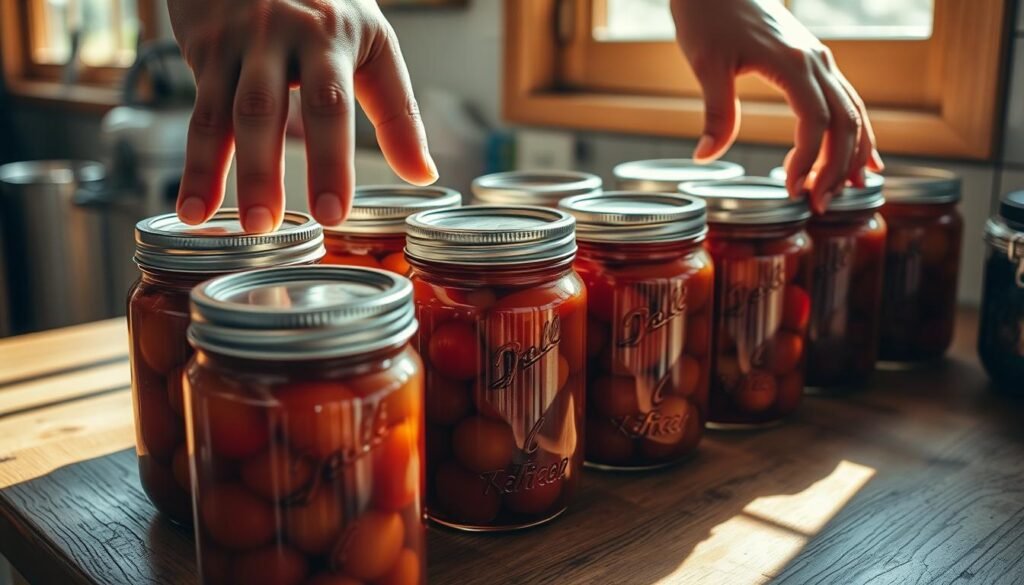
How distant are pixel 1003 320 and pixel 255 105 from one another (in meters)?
0.68

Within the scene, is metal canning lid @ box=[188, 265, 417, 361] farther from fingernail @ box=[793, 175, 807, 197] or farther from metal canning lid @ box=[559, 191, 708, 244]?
fingernail @ box=[793, 175, 807, 197]

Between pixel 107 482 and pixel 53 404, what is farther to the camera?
pixel 53 404

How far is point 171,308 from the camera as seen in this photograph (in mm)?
581

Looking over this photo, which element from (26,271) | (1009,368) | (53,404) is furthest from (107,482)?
(26,271)

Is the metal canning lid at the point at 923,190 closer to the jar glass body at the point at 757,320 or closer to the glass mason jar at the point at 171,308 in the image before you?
the jar glass body at the point at 757,320

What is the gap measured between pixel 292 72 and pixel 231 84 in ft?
0.12

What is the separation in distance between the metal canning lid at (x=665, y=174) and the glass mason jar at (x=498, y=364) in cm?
27

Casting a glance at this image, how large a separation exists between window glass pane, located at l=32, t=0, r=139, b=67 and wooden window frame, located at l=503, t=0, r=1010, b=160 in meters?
1.85

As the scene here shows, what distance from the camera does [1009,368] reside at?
2.89ft

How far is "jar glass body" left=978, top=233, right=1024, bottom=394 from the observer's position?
849 mm

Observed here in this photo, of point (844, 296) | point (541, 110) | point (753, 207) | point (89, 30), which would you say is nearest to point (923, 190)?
point (844, 296)

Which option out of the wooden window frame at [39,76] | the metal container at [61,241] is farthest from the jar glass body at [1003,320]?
the wooden window frame at [39,76]

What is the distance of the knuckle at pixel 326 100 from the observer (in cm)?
53

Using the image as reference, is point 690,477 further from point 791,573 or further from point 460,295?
point 460,295
